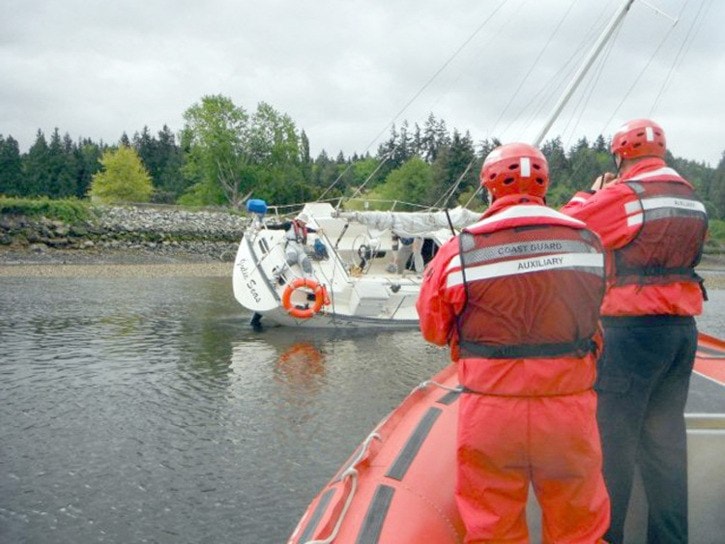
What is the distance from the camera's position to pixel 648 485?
10.0 feet

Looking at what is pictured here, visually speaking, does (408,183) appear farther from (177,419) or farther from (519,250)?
(519,250)

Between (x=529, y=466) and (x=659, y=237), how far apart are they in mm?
1221

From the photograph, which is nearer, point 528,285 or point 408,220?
point 528,285

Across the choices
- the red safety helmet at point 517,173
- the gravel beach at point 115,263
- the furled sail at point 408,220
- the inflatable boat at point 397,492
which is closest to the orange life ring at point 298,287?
the furled sail at point 408,220

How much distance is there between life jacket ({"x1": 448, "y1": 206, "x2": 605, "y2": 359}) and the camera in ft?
7.89

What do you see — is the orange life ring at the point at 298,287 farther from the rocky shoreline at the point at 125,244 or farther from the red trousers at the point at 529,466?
the rocky shoreline at the point at 125,244

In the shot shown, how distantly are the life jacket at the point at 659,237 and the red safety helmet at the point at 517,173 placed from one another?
23.5 inches

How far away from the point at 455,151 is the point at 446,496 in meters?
60.8

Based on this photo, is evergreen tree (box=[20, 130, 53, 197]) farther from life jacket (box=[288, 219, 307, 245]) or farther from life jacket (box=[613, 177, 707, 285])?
life jacket (box=[613, 177, 707, 285])

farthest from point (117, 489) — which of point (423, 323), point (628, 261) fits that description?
point (628, 261)

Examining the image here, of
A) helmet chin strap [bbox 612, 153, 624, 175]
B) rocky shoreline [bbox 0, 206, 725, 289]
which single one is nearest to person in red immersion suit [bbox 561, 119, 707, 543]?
helmet chin strap [bbox 612, 153, 624, 175]

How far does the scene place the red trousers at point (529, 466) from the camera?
7.66ft

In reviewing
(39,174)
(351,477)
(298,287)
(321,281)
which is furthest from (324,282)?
(39,174)

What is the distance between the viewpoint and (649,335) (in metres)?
2.94
